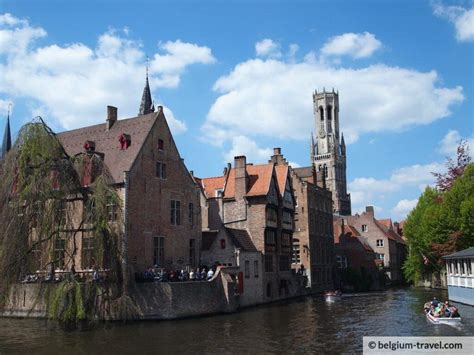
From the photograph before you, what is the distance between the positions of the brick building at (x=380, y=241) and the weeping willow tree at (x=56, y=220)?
2162 inches

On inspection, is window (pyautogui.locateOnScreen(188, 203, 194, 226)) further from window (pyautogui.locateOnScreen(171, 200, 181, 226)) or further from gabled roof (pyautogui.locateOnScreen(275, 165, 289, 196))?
gabled roof (pyautogui.locateOnScreen(275, 165, 289, 196))

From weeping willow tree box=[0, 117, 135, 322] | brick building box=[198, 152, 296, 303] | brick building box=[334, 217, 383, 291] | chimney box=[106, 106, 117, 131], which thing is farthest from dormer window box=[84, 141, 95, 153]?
brick building box=[334, 217, 383, 291]

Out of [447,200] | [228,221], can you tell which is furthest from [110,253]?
[447,200]

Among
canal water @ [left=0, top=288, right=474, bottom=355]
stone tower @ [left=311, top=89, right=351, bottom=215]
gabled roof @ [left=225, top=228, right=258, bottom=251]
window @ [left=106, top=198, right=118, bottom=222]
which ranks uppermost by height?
stone tower @ [left=311, top=89, right=351, bottom=215]

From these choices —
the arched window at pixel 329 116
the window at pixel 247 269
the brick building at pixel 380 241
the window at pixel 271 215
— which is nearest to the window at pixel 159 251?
the window at pixel 247 269

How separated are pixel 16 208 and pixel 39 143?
3478 mm

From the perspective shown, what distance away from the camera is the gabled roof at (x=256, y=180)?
46.3m

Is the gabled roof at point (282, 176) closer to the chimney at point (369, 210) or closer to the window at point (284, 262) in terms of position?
the window at point (284, 262)

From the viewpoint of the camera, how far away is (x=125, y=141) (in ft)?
125

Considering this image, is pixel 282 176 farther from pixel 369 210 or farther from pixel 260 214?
pixel 369 210

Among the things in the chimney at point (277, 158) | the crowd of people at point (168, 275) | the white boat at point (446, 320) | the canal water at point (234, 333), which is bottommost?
the canal water at point (234, 333)

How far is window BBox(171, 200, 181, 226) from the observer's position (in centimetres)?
3939

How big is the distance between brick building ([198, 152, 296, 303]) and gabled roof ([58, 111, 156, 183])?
34.7 ft

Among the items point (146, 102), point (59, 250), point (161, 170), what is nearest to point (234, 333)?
point (59, 250)
